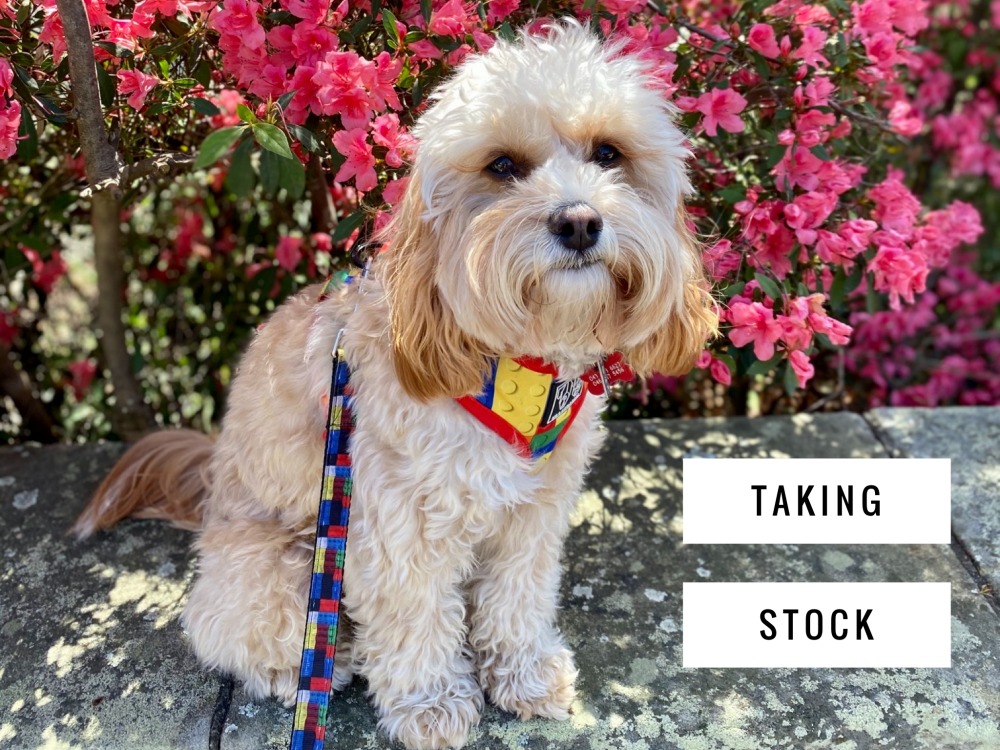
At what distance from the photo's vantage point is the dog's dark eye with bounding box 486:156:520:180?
73.4 inches

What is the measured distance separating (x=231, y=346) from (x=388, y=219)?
179 cm

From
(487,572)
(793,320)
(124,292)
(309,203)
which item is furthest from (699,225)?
(124,292)

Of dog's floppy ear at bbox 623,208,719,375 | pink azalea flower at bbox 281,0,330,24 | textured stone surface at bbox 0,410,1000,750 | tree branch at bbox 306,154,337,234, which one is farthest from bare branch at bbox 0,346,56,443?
dog's floppy ear at bbox 623,208,719,375

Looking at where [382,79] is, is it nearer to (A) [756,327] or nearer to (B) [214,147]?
(B) [214,147]

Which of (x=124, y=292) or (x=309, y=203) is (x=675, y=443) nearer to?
(x=309, y=203)

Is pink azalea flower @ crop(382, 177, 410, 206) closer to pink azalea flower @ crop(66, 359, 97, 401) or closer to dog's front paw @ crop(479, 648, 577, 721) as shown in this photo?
dog's front paw @ crop(479, 648, 577, 721)

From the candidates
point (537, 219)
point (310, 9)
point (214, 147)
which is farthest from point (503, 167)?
point (310, 9)

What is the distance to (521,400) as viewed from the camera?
6.78 feet

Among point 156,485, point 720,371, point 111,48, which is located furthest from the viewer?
point 156,485

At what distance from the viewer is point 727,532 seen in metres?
2.85

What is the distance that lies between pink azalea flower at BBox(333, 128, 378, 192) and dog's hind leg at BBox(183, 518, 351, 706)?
0.91 m

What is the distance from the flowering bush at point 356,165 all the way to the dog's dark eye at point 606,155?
25cm

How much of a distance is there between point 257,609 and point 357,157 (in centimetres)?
113

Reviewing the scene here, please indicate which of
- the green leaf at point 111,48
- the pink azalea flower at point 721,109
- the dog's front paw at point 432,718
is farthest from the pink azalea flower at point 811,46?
the dog's front paw at point 432,718
